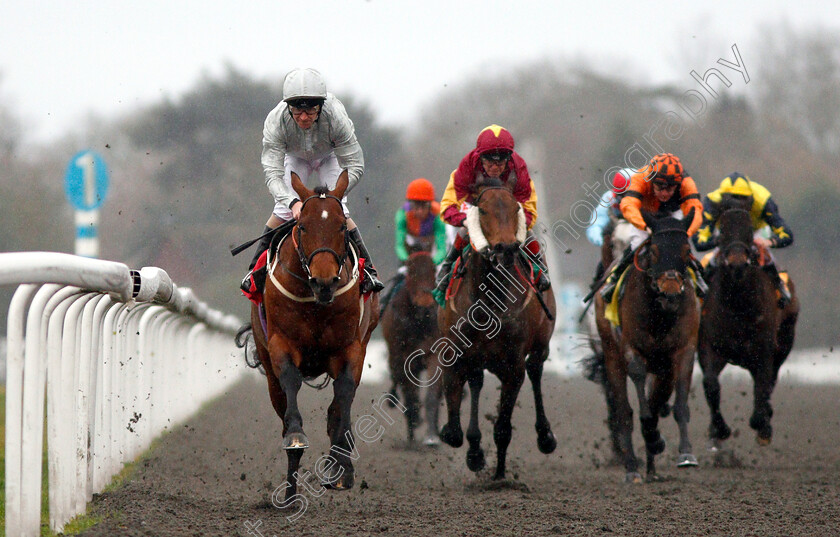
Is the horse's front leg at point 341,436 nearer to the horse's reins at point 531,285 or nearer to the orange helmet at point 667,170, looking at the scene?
the horse's reins at point 531,285

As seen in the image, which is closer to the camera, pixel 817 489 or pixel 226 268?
pixel 817 489

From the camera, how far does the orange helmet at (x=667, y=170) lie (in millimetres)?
7555

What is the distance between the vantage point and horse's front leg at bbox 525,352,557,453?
7410mm

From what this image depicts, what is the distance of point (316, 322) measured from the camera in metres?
5.50

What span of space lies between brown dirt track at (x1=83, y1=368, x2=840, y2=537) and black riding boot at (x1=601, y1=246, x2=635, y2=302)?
1332 millimetres

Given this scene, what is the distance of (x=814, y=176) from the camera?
22156 mm

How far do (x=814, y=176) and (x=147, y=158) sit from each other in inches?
534

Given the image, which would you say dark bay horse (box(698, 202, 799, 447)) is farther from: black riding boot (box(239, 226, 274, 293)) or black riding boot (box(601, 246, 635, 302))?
black riding boot (box(239, 226, 274, 293))

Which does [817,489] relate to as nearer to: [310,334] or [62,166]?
[310,334]

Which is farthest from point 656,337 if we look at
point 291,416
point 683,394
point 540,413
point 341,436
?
point 291,416

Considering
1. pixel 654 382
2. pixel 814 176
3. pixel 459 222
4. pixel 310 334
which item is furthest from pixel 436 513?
pixel 814 176

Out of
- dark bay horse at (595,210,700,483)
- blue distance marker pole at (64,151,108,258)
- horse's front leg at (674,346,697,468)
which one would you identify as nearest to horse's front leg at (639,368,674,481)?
dark bay horse at (595,210,700,483)

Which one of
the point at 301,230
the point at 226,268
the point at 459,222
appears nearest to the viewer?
the point at 301,230

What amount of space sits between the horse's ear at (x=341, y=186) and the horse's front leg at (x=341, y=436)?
2.95 feet
